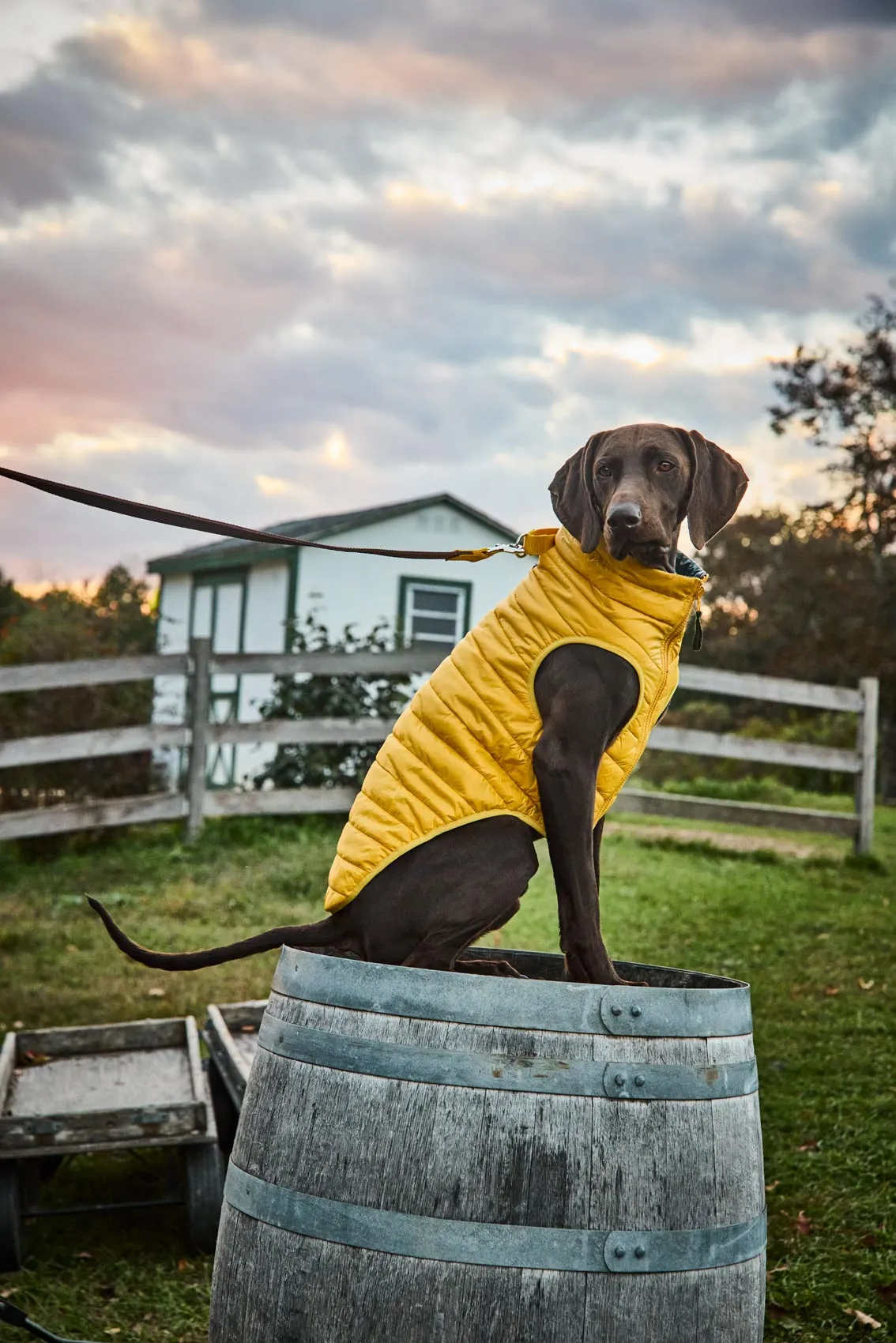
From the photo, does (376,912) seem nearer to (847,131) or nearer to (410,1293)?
(410,1293)

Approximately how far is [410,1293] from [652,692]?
1.12m

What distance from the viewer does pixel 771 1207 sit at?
3.72 m

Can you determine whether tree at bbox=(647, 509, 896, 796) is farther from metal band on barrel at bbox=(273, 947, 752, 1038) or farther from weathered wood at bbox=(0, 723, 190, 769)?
metal band on barrel at bbox=(273, 947, 752, 1038)

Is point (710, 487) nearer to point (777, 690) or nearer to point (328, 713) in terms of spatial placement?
point (777, 690)

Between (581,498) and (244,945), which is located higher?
(581,498)

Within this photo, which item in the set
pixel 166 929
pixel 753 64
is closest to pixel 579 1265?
pixel 166 929

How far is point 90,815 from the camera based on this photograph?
28.3 ft

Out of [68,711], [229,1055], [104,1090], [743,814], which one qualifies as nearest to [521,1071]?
[229,1055]

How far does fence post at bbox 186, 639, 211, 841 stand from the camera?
8.96 metres

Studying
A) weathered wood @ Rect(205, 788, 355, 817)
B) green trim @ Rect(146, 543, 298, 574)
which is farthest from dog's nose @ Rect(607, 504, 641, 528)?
green trim @ Rect(146, 543, 298, 574)

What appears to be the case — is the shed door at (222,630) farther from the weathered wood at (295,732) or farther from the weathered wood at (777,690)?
the weathered wood at (777,690)

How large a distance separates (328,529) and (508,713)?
14.7m

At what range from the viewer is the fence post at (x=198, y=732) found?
A: 29.4 feet

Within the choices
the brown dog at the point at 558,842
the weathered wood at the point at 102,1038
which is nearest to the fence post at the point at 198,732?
the weathered wood at the point at 102,1038
